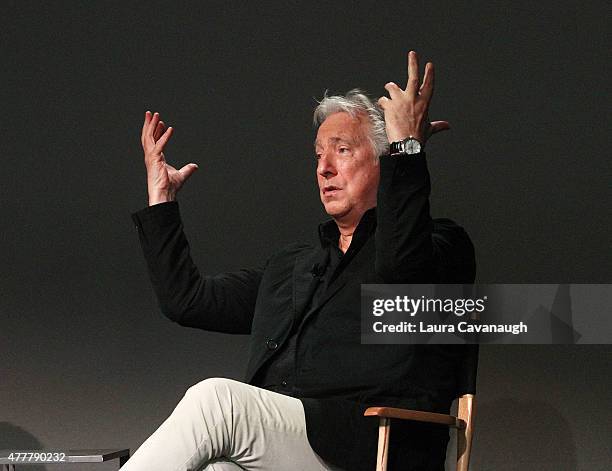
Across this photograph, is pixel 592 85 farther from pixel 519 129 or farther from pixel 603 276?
pixel 603 276

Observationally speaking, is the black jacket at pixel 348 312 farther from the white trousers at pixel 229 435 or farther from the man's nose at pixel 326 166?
the man's nose at pixel 326 166

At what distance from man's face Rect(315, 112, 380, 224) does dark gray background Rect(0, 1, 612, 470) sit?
91cm

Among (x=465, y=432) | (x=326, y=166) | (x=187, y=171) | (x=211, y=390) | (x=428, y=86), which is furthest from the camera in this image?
(x=187, y=171)

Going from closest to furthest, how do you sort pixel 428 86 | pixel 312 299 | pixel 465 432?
pixel 428 86 → pixel 465 432 → pixel 312 299

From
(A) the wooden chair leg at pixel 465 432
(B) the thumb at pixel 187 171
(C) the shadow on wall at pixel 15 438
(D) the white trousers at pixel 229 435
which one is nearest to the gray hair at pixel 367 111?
(B) the thumb at pixel 187 171

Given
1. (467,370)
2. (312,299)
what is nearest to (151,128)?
(312,299)

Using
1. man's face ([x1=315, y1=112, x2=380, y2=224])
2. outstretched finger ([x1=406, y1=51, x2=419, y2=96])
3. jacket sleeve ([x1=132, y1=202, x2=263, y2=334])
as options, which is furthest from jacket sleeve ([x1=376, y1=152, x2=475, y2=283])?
jacket sleeve ([x1=132, y1=202, x2=263, y2=334])

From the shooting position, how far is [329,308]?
238 centimetres

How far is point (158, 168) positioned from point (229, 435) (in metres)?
0.89

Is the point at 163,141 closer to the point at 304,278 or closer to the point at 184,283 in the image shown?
the point at 184,283

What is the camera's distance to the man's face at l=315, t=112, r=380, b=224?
100 inches

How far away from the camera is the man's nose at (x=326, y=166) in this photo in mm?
2559

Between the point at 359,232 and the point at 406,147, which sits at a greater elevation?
the point at 406,147

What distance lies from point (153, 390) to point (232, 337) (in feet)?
1.15
